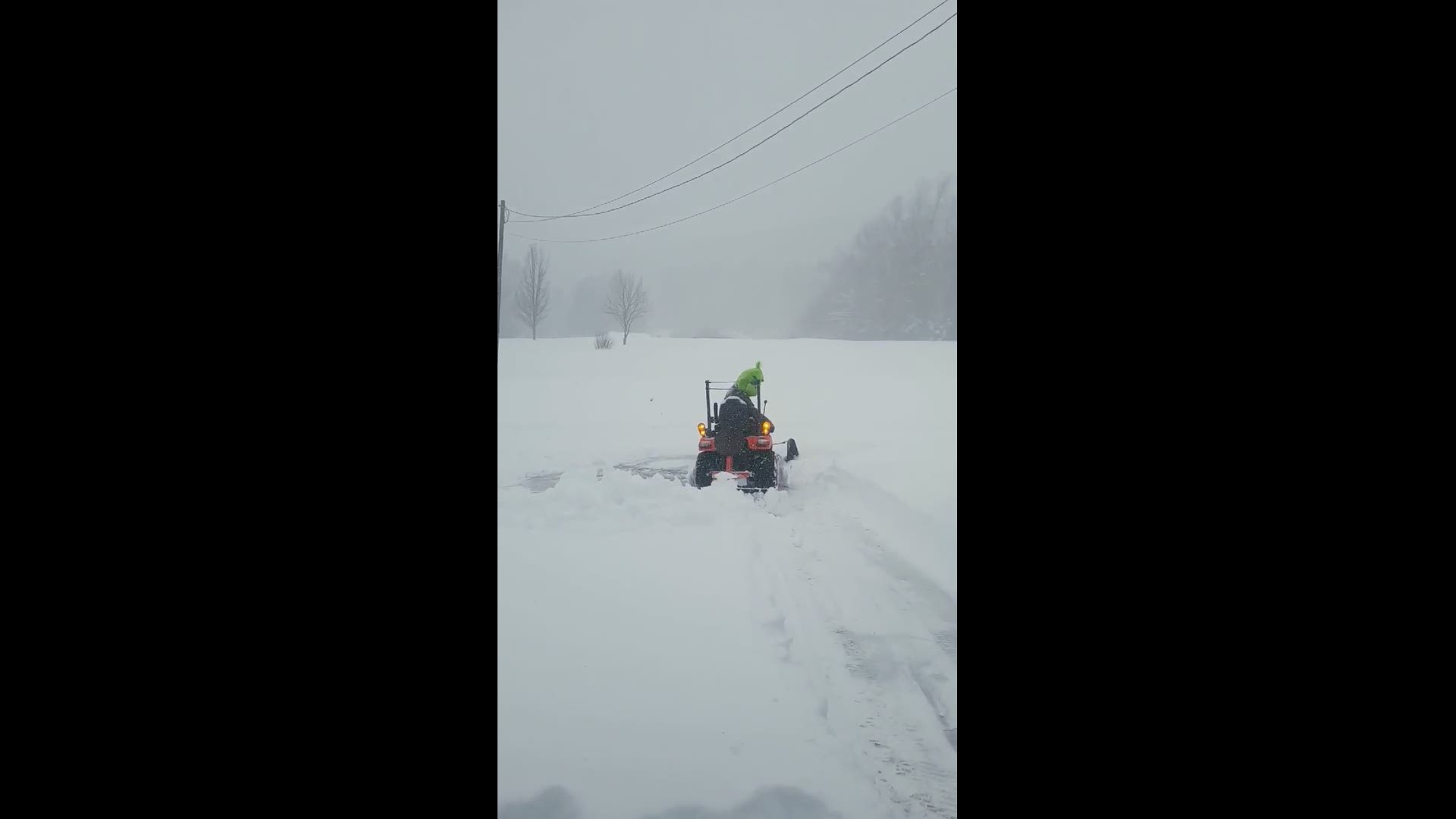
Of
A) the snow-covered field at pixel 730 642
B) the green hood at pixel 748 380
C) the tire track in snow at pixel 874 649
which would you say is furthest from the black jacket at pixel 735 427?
the tire track in snow at pixel 874 649

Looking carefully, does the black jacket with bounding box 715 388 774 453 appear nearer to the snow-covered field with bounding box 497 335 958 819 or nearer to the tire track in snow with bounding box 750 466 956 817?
the snow-covered field with bounding box 497 335 958 819

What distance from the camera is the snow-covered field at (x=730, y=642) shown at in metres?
3.48

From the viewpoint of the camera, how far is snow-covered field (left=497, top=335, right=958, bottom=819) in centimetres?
348

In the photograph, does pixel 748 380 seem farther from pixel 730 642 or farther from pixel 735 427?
pixel 730 642

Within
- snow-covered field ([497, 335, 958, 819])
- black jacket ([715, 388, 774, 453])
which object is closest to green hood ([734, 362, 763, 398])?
black jacket ([715, 388, 774, 453])

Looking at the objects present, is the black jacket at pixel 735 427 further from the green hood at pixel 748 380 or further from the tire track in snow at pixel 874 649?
the tire track in snow at pixel 874 649

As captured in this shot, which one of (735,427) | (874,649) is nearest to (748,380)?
(735,427)
